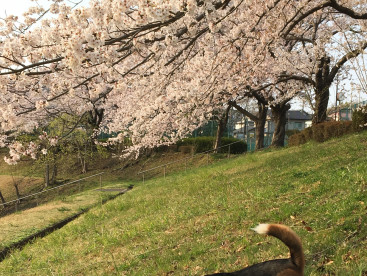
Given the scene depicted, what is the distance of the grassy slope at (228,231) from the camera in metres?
4.57

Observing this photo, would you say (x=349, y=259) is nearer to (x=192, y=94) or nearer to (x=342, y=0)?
(x=192, y=94)

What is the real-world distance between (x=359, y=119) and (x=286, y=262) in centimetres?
1472

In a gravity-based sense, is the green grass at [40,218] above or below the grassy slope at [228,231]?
below

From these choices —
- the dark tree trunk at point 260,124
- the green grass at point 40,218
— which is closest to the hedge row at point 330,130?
the dark tree trunk at point 260,124

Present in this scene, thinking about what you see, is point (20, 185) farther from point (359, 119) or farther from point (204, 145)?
point (359, 119)

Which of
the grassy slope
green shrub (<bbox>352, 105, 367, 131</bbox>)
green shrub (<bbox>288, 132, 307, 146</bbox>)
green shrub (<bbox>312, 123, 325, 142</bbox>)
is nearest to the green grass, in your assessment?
the grassy slope

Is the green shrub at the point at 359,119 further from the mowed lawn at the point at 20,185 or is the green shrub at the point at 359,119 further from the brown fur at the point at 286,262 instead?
the mowed lawn at the point at 20,185

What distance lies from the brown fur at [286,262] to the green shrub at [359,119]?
14.2 metres

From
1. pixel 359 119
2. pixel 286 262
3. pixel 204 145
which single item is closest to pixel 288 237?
pixel 286 262

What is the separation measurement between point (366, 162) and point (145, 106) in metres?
7.55

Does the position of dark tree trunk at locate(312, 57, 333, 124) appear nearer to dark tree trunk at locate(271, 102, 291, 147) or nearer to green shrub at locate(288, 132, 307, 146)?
green shrub at locate(288, 132, 307, 146)

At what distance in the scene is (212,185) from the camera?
11.2 metres

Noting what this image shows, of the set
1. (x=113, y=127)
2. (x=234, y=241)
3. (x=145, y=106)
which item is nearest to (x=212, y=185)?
(x=145, y=106)

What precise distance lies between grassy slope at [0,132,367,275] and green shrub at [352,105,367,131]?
4943 mm
